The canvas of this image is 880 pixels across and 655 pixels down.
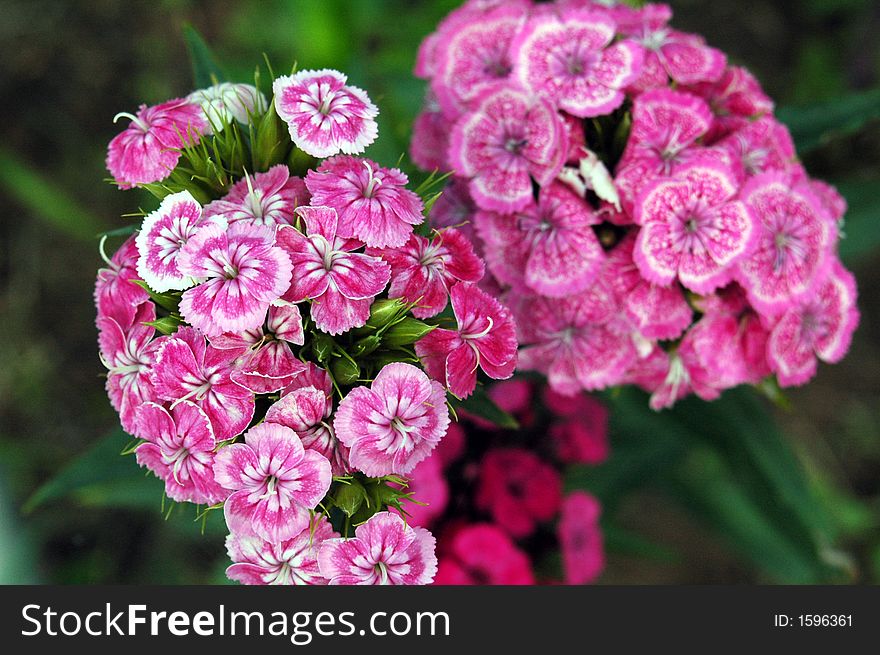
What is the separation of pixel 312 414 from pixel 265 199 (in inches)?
13.2

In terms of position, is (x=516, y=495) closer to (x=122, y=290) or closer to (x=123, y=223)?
(x=122, y=290)

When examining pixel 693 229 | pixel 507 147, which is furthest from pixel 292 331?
pixel 693 229

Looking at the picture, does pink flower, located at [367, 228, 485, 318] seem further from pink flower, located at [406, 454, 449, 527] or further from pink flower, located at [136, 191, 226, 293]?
pink flower, located at [406, 454, 449, 527]

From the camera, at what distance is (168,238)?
114 centimetres

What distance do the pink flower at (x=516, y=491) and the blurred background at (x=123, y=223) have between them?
88cm

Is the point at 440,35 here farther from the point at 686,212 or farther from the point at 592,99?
the point at 686,212

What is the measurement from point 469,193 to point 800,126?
34.7 inches

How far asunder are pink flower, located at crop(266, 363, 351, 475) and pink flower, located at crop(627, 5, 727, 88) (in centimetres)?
85

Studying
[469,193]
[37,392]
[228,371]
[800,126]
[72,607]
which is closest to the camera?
[228,371]

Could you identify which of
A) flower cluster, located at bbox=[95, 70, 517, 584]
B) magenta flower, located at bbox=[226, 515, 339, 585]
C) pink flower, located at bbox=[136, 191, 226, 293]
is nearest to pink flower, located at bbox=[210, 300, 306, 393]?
flower cluster, located at bbox=[95, 70, 517, 584]

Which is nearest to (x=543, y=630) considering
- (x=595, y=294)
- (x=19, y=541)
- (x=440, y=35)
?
(x=595, y=294)

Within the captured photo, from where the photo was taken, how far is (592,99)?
1.40 meters

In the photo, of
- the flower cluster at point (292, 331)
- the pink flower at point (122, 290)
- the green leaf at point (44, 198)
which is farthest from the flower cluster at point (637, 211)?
the green leaf at point (44, 198)

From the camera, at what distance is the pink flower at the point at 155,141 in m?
1.22
